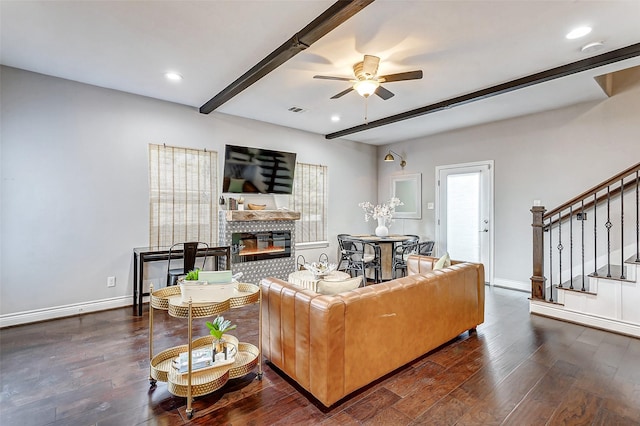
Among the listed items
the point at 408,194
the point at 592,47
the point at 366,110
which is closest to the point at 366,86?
the point at 366,110

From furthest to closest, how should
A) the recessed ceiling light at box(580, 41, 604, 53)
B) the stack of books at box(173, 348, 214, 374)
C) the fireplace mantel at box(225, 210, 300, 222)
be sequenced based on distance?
the fireplace mantel at box(225, 210, 300, 222) → the recessed ceiling light at box(580, 41, 604, 53) → the stack of books at box(173, 348, 214, 374)

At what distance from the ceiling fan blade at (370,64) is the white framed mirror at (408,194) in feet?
12.8

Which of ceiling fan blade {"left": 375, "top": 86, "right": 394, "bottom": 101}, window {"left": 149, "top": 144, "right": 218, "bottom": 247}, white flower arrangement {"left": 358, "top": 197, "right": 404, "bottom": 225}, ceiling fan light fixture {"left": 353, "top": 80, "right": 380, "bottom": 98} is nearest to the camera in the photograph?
ceiling fan light fixture {"left": 353, "top": 80, "right": 380, "bottom": 98}

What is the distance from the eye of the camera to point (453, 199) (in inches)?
236

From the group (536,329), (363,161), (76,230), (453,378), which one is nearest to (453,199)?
(363,161)

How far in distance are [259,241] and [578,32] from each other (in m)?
4.68

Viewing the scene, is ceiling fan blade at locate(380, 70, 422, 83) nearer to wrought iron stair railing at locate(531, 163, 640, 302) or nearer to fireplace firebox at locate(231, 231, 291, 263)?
wrought iron stair railing at locate(531, 163, 640, 302)

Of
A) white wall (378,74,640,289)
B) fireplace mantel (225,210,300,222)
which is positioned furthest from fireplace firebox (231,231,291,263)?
white wall (378,74,640,289)

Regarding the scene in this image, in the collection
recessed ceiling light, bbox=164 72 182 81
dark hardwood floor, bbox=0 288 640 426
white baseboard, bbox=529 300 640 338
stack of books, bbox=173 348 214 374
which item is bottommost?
dark hardwood floor, bbox=0 288 640 426

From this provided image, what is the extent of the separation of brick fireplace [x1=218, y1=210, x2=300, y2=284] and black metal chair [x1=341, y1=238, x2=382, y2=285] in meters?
1.00

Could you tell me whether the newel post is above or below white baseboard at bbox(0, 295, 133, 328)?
above

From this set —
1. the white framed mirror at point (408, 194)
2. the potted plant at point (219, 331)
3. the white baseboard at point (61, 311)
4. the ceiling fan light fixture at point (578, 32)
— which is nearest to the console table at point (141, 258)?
the white baseboard at point (61, 311)

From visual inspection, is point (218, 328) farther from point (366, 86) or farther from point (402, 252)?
point (402, 252)

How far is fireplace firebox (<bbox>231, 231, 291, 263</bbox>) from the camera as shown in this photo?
16.3 feet
